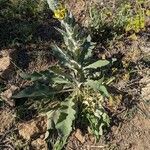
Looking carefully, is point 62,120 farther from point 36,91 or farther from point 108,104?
point 108,104

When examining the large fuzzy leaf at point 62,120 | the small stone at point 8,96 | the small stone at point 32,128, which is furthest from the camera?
the small stone at point 8,96

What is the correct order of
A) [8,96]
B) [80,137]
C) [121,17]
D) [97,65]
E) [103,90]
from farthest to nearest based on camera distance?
[121,17] < [8,96] < [97,65] < [80,137] < [103,90]

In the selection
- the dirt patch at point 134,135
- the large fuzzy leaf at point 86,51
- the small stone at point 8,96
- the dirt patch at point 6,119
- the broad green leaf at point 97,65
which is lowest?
the dirt patch at point 134,135

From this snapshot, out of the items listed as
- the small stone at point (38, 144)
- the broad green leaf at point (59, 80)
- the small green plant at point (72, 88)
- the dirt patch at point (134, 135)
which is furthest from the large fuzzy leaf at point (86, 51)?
the small stone at point (38, 144)

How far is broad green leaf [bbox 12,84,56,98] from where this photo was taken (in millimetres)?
4340

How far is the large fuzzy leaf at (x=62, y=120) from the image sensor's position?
4.16m

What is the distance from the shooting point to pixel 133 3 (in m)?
5.74

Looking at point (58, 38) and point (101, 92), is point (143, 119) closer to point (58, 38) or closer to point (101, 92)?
point (101, 92)

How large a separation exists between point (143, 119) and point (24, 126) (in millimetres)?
1285

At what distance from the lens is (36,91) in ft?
14.5

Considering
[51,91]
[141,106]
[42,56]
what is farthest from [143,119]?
[42,56]

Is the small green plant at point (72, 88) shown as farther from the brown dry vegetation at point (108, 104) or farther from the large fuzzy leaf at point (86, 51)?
the brown dry vegetation at point (108, 104)

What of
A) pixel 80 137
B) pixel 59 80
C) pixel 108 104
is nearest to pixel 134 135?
pixel 108 104

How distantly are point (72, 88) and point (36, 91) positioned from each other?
0.46 metres
